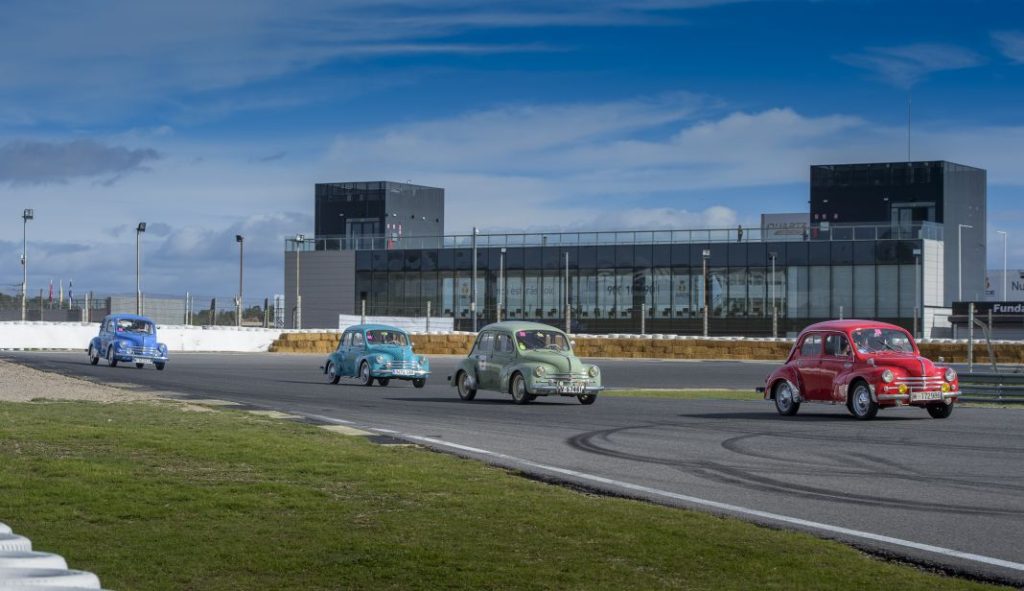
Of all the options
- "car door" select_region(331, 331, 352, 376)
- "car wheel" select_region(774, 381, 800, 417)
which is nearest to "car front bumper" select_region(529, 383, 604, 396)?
"car wheel" select_region(774, 381, 800, 417)

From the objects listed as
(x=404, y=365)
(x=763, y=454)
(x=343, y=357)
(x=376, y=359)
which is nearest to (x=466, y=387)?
(x=404, y=365)

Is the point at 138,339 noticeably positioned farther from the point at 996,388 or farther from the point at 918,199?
the point at 918,199

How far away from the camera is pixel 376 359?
30.8m

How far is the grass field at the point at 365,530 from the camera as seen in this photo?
7.07 meters

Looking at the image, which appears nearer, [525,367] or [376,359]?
[525,367]

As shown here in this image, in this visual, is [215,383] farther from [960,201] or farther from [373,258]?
[960,201]

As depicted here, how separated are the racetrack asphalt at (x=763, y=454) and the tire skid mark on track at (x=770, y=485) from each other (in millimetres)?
18

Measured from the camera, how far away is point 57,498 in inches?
378

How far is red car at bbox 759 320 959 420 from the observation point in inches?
809

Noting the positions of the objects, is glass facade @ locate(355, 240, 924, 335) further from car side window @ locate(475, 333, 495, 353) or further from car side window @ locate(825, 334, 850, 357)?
car side window @ locate(825, 334, 850, 357)

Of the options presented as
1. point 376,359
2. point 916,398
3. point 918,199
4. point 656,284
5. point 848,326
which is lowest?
point 916,398

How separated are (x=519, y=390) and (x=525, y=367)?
1.52 feet

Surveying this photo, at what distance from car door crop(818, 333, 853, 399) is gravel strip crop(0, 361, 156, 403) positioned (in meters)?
11.6

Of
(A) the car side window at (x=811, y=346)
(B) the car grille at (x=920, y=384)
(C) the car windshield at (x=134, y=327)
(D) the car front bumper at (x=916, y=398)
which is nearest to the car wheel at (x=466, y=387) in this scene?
(A) the car side window at (x=811, y=346)
